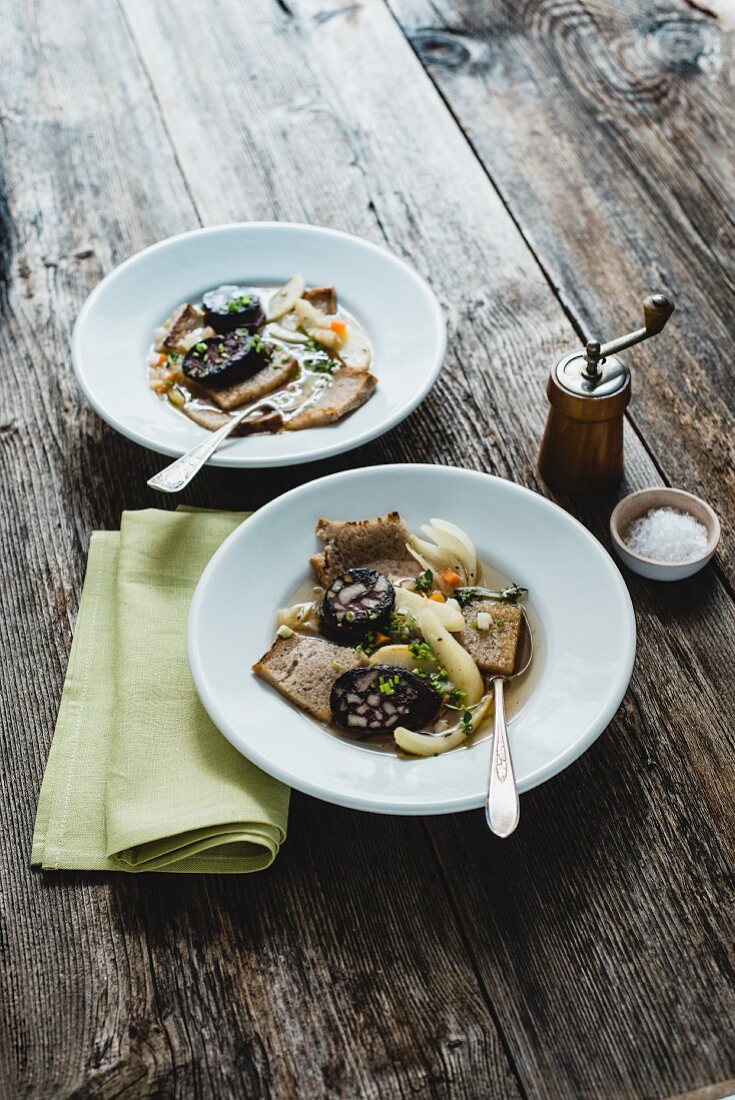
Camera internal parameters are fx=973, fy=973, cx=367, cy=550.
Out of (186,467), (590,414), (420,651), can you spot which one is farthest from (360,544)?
(590,414)

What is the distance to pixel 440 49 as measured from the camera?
3.19 meters

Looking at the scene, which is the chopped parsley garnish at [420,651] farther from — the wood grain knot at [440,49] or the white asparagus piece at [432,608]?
the wood grain knot at [440,49]

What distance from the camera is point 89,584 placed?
1931 millimetres

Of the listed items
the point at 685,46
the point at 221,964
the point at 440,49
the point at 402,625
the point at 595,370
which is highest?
the point at 685,46

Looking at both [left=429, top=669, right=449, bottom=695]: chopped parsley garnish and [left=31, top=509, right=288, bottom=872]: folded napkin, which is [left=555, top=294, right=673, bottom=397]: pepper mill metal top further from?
[left=31, top=509, right=288, bottom=872]: folded napkin

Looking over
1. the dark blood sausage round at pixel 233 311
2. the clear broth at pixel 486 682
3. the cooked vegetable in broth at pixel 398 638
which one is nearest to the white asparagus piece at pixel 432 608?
the cooked vegetable in broth at pixel 398 638

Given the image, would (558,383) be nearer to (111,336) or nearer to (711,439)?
(711,439)

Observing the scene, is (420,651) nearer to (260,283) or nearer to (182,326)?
(182,326)

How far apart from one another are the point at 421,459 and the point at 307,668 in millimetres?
669

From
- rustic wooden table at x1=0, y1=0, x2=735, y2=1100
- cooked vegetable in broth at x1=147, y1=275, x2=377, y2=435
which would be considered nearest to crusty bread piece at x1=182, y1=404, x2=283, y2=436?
cooked vegetable in broth at x1=147, y1=275, x2=377, y2=435

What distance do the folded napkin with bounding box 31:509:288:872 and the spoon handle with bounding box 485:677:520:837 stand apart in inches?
13.5

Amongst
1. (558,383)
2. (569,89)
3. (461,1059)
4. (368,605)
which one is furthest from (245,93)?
(461,1059)

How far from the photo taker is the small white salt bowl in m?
1.83

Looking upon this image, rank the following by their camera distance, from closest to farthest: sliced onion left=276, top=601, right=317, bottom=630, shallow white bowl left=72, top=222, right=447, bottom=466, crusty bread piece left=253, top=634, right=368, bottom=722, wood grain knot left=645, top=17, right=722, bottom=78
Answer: crusty bread piece left=253, top=634, right=368, bottom=722 → sliced onion left=276, top=601, right=317, bottom=630 → shallow white bowl left=72, top=222, right=447, bottom=466 → wood grain knot left=645, top=17, right=722, bottom=78
